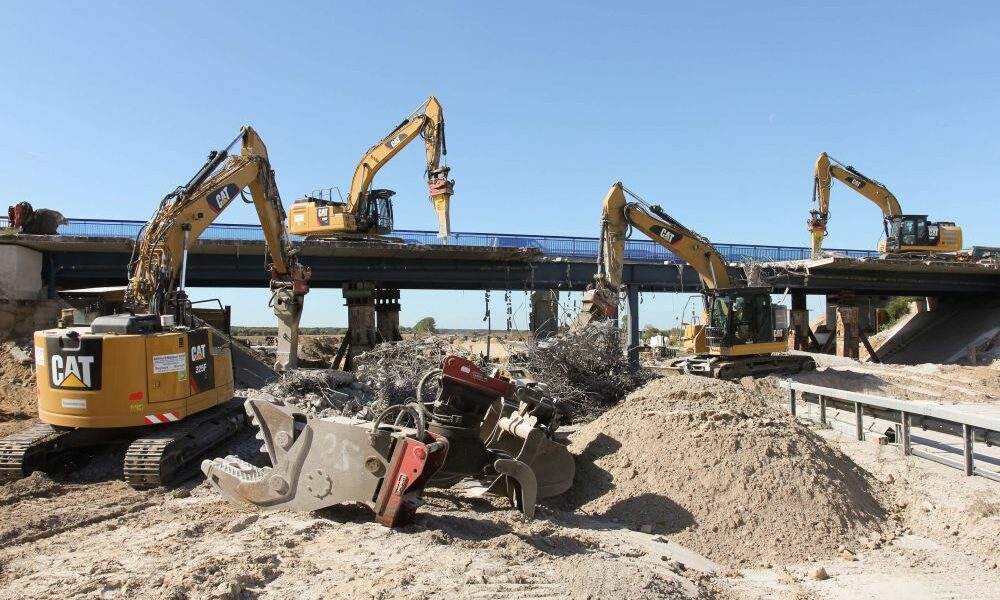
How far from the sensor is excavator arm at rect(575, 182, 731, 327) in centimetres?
1462

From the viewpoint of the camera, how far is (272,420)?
5.79 metres

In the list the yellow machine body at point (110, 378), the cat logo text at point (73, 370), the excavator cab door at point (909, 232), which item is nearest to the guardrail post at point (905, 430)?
the yellow machine body at point (110, 378)

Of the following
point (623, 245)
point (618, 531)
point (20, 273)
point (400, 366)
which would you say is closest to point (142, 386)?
point (400, 366)

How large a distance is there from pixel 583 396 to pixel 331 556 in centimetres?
661

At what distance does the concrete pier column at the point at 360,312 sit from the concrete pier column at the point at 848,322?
19.5 metres

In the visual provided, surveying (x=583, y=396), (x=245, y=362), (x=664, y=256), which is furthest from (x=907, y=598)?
(x=664, y=256)

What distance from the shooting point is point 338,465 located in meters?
5.38

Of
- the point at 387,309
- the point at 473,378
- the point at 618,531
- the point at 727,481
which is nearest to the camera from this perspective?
the point at 618,531

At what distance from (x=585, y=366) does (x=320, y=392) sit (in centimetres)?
433

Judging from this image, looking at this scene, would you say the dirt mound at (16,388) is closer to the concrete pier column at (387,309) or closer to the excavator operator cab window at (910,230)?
the concrete pier column at (387,309)

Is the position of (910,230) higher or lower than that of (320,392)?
higher

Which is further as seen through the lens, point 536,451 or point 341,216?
point 341,216

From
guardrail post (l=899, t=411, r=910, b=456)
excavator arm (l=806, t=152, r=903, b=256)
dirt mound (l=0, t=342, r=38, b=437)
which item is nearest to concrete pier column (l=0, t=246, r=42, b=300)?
dirt mound (l=0, t=342, r=38, b=437)

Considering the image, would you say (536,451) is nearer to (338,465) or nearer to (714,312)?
(338,465)
